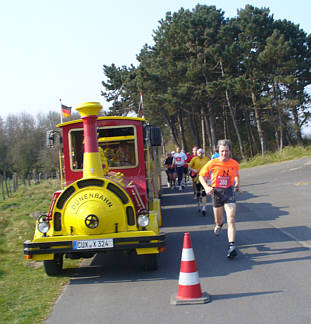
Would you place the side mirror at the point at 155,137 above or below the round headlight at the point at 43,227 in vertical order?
above

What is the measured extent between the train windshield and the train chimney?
1.99 metres

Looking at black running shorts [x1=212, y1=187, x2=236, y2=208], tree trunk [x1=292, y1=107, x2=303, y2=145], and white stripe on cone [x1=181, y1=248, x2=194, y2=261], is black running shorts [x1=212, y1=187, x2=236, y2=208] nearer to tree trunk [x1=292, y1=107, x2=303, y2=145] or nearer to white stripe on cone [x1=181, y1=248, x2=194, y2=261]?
white stripe on cone [x1=181, y1=248, x2=194, y2=261]

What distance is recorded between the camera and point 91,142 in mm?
6914

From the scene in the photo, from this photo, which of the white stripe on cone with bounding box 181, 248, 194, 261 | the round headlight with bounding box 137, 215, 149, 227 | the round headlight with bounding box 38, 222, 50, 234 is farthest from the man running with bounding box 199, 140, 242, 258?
the round headlight with bounding box 38, 222, 50, 234

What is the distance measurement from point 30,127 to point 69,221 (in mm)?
53321

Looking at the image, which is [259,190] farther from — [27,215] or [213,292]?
[213,292]

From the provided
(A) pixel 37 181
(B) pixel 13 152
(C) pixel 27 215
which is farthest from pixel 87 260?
(B) pixel 13 152

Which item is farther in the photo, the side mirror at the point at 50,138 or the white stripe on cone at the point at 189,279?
the side mirror at the point at 50,138

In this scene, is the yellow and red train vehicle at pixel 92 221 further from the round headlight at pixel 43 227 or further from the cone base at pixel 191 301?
the cone base at pixel 191 301

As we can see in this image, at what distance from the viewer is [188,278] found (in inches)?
207

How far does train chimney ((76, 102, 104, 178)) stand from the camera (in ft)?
22.4

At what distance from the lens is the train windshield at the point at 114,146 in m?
8.92

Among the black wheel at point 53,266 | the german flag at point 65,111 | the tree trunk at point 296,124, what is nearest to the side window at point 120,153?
the black wheel at point 53,266

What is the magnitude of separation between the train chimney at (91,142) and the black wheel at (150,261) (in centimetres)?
144
